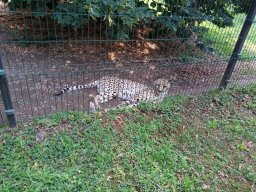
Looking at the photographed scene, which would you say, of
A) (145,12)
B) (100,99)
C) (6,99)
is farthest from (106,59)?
(6,99)

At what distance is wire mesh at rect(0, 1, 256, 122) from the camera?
3.89 m

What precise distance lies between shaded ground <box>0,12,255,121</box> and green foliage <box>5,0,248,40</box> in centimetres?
20

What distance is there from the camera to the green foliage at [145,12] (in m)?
3.47

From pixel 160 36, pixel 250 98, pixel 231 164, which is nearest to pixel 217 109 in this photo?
pixel 250 98

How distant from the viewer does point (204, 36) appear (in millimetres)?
4488

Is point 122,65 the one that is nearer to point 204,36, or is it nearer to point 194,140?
point 204,36

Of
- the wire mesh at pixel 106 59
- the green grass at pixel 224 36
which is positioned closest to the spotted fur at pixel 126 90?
the wire mesh at pixel 106 59

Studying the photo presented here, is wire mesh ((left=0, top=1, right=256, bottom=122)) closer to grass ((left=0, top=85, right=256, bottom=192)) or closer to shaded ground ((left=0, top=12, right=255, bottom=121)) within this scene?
shaded ground ((left=0, top=12, right=255, bottom=121))

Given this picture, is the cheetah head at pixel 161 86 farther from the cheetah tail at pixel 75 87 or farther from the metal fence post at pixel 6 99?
the metal fence post at pixel 6 99

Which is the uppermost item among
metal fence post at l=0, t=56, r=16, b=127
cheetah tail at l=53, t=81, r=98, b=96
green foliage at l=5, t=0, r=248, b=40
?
green foliage at l=5, t=0, r=248, b=40

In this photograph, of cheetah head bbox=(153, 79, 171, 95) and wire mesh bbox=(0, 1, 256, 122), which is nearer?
wire mesh bbox=(0, 1, 256, 122)

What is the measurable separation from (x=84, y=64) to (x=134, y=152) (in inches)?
64.4

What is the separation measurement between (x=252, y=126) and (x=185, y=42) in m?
1.61

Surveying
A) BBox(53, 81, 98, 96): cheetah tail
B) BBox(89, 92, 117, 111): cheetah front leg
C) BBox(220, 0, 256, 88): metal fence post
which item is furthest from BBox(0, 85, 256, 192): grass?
BBox(220, 0, 256, 88): metal fence post
